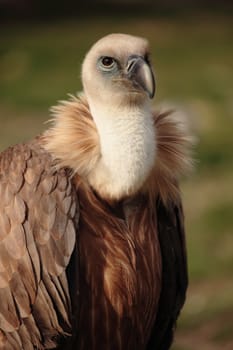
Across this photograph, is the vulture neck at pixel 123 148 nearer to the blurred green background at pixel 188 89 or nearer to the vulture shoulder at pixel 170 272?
the vulture shoulder at pixel 170 272

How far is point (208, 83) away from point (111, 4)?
8.59 m

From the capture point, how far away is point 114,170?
578 cm

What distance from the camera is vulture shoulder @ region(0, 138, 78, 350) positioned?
5.71 m

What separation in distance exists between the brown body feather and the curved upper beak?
366 millimetres

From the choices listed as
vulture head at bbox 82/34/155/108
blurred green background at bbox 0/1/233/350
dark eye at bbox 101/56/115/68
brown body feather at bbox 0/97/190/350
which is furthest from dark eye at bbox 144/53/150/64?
blurred green background at bbox 0/1/233/350

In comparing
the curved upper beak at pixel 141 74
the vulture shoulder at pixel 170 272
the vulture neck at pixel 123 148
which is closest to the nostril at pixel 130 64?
the curved upper beak at pixel 141 74

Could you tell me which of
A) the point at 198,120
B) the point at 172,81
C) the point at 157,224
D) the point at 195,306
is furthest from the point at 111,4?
the point at 157,224

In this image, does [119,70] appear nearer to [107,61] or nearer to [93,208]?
[107,61]

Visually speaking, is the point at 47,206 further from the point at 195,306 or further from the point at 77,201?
the point at 195,306

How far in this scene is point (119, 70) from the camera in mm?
5770

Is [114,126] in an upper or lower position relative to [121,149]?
upper

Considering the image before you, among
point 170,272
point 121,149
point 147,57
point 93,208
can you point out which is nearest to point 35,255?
point 93,208

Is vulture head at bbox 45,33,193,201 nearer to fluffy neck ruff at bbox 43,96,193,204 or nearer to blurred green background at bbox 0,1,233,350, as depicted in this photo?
fluffy neck ruff at bbox 43,96,193,204

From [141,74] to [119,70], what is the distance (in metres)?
0.14
